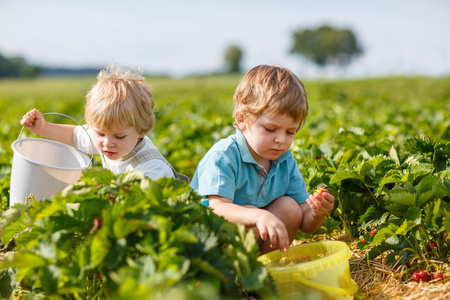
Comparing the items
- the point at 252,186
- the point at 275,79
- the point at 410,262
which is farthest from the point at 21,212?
the point at 410,262

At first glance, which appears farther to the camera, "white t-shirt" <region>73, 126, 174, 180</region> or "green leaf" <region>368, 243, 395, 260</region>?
"white t-shirt" <region>73, 126, 174, 180</region>

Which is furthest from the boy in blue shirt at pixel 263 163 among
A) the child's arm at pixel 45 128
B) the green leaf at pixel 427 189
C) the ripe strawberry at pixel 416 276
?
the child's arm at pixel 45 128

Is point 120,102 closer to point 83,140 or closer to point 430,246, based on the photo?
point 83,140

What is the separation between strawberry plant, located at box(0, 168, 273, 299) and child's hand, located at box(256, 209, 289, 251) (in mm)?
271

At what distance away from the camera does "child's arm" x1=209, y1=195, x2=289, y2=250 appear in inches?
84.0

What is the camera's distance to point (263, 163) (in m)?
2.80

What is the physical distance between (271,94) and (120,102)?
101 centimetres

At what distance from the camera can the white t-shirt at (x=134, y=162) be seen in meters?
2.98

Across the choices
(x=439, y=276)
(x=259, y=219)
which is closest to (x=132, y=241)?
(x=259, y=219)

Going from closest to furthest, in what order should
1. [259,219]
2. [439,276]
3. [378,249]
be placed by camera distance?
[259,219], [439,276], [378,249]

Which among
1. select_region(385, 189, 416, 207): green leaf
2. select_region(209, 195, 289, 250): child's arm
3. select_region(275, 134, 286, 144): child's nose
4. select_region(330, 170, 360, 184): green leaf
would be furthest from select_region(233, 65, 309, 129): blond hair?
select_region(385, 189, 416, 207): green leaf

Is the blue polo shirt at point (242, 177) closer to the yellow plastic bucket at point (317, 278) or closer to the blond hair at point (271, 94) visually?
the blond hair at point (271, 94)

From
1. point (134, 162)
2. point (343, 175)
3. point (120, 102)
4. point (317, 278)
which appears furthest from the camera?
point (134, 162)

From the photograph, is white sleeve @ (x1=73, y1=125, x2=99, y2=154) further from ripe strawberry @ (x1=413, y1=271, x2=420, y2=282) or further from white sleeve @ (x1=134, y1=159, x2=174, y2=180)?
ripe strawberry @ (x1=413, y1=271, x2=420, y2=282)
